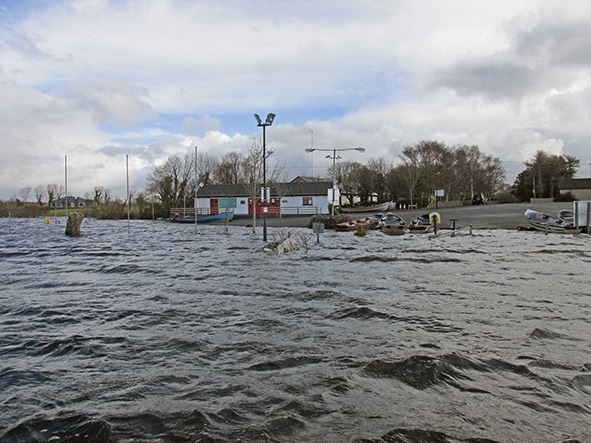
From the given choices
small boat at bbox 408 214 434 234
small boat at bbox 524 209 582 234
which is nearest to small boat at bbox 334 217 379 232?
small boat at bbox 408 214 434 234

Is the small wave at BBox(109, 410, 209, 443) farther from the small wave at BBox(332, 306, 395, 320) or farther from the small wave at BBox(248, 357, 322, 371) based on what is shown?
the small wave at BBox(332, 306, 395, 320)

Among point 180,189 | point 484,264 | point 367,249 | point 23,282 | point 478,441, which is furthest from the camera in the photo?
point 180,189

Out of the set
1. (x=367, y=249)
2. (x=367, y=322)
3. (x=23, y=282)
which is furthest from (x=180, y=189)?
(x=367, y=322)

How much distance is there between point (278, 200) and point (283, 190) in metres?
1.60

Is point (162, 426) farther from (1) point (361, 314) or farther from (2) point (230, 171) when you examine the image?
(2) point (230, 171)

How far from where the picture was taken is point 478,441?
3.62 metres

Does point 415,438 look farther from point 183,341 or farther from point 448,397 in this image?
point 183,341

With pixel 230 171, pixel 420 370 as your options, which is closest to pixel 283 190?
pixel 230 171

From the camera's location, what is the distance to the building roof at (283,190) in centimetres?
6203

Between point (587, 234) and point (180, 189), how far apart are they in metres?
59.0

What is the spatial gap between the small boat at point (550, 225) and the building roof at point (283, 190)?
110 feet

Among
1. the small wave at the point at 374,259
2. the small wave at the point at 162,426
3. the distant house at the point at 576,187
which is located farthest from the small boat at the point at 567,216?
the distant house at the point at 576,187

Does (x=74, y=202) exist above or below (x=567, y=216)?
above

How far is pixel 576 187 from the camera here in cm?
7112
